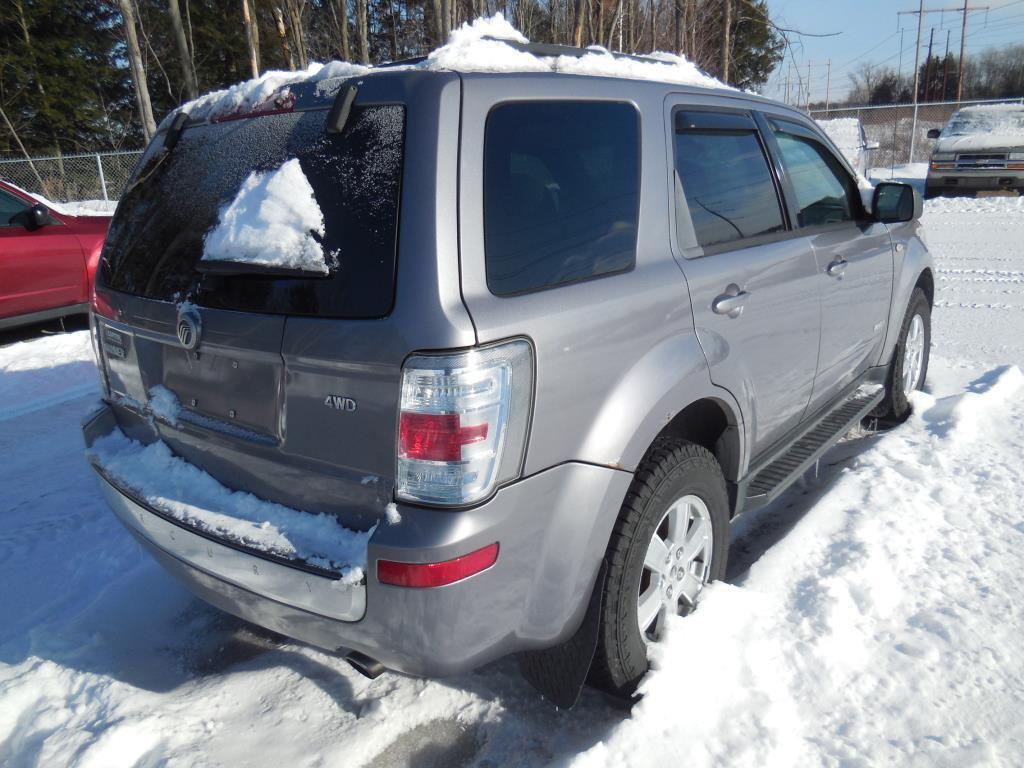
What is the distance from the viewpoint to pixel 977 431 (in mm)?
4332

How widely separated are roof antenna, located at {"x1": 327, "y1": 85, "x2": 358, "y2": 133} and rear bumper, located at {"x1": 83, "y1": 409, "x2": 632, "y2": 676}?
100 centimetres

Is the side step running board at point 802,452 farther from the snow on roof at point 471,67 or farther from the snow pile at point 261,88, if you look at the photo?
the snow pile at point 261,88

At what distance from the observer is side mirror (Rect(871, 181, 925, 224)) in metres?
3.91

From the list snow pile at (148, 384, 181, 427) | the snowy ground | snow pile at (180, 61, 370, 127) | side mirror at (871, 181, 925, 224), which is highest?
snow pile at (180, 61, 370, 127)

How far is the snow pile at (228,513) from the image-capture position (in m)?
1.97

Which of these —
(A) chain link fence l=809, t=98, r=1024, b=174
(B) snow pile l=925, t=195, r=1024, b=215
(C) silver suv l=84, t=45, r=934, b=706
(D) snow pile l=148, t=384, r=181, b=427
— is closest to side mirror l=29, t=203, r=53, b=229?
(C) silver suv l=84, t=45, r=934, b=706

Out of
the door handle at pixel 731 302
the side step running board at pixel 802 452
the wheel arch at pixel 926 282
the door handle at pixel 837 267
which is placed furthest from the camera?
the wheel arch at pixel 926 282

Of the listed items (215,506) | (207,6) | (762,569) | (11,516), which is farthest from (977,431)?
(207,6)

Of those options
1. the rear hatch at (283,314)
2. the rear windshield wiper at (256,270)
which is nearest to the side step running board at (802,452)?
the rear hatch at (283,314)

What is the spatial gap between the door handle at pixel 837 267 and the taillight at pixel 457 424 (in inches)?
83.4

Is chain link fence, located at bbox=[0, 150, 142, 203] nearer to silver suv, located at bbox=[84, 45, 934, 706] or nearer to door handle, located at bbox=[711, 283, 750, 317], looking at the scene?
silver suv, located at bbox=[84, 45, 934, 706]

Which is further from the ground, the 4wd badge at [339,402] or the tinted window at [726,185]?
the tinted window at [726,185]

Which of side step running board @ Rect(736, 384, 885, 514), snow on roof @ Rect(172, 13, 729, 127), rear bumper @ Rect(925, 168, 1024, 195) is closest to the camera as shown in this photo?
snow on roof @ Rect(172, 13, 729, 127)

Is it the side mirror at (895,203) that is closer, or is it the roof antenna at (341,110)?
the roof antenna at (341,110)
